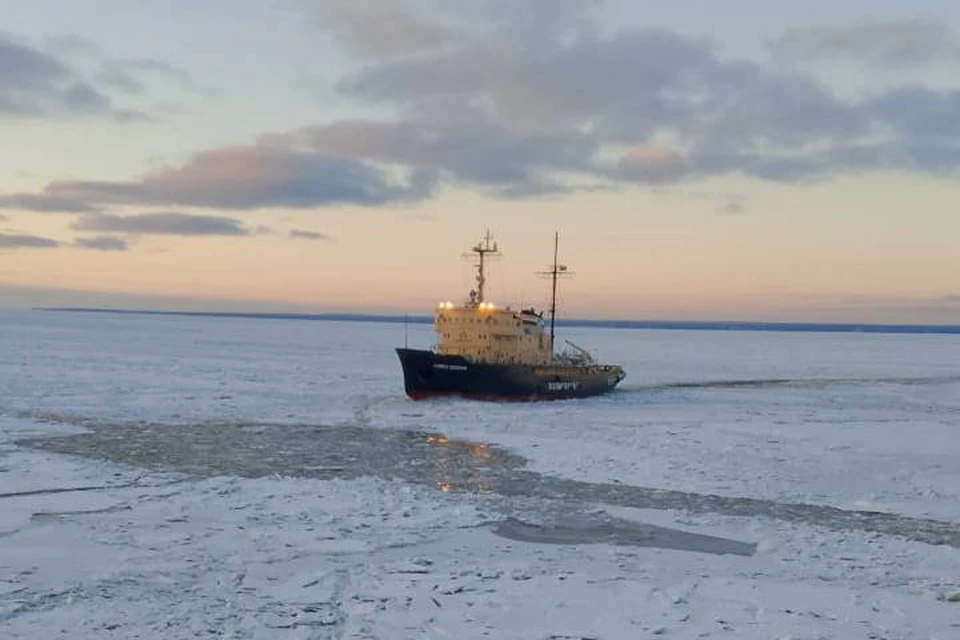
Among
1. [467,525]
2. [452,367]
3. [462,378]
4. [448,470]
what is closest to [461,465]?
[448,470]

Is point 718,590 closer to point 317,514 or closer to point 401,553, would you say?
point 401,553

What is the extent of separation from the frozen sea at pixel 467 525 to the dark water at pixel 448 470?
80 mm

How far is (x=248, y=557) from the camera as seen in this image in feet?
36.2

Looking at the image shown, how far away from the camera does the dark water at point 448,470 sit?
1301 centimetres

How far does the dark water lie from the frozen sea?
8 centimetres

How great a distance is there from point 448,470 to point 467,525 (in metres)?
5.38

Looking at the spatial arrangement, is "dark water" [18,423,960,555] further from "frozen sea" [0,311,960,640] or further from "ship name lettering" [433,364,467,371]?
"ship name lettering" [433,364,467,371]

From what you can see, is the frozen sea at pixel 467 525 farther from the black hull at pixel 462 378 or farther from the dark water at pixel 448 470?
the black hull at pixel 462 378

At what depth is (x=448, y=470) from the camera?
1841 centimetres

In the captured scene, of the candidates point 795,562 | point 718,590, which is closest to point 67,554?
point 718,590

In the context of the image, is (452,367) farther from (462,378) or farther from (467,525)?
(467,525)

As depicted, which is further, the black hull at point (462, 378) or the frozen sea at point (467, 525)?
the black hull at point (462, 378)

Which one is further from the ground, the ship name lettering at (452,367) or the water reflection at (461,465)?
the ship name lettering at (452,367)

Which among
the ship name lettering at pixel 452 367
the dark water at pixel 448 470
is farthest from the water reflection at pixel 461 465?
the ship name lettering at pixel 452 367
